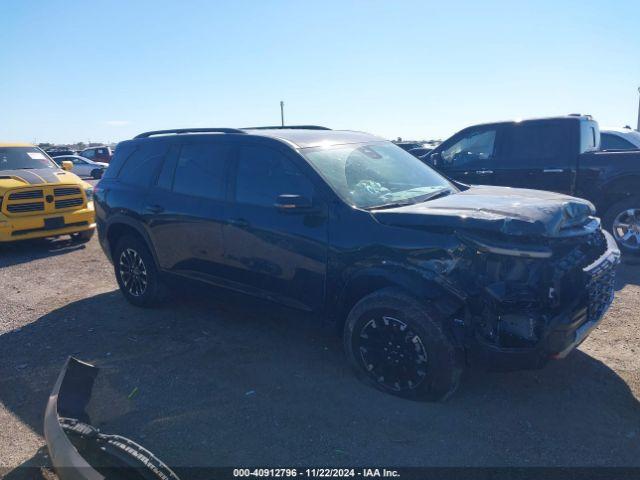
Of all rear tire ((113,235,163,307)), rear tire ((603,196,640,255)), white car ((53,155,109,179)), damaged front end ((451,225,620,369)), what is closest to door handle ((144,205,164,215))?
rear tire ((113,235,163,307))

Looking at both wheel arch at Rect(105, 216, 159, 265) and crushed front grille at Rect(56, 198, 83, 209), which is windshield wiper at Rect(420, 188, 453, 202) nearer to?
wheel arch at Rect(105, 216, 159, 265)

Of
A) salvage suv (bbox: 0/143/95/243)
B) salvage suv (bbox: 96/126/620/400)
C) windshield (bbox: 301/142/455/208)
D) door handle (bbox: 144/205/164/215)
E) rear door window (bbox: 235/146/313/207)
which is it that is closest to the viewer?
salvage suv (bbox: 96/126/620/400)

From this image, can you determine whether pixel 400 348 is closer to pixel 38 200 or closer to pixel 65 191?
pixel 38 200

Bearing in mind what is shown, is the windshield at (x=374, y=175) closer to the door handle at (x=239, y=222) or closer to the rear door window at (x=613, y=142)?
the door handle at (x=239, y=222)

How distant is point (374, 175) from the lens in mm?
4273

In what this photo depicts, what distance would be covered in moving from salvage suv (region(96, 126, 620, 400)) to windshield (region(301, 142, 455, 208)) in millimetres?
15

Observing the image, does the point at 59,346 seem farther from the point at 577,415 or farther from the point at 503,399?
the point at 577,415

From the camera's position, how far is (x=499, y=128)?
303 inches

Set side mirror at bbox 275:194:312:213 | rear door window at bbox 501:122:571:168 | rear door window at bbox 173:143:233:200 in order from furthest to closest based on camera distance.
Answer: rear door window at bbox 501:122:571:168 → rear door window at bbox 173:143:233:200 → side mirror at bbox 275:194:312:213

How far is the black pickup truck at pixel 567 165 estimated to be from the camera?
23.0 ft

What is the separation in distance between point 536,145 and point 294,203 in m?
5.10

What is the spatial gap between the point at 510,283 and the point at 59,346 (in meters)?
4.01

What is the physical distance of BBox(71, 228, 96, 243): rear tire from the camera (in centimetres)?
943

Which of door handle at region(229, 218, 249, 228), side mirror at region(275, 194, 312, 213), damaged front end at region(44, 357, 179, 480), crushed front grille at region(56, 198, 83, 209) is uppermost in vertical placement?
side mirror at region(275, 194, 312, 213)
